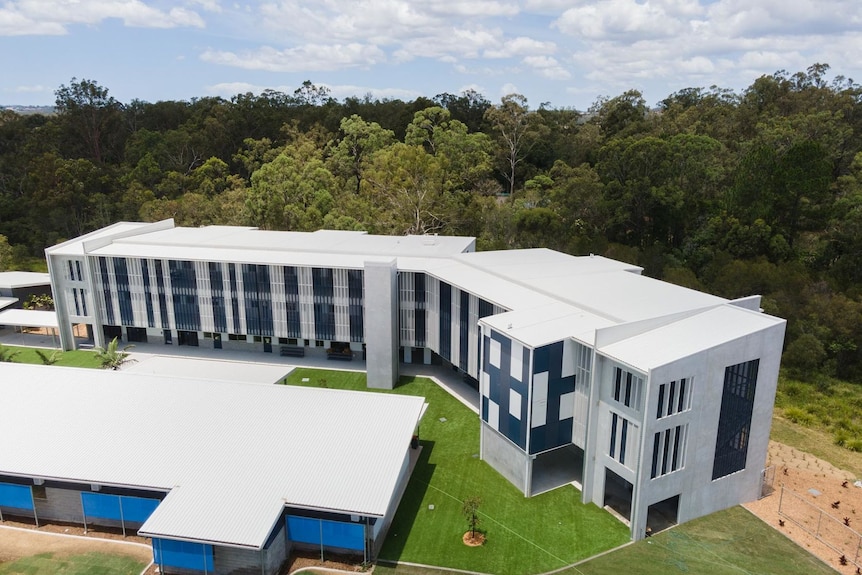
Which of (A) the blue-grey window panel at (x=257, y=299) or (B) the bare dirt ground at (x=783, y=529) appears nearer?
(B) the bare dirt ground at (x=783, y=529)

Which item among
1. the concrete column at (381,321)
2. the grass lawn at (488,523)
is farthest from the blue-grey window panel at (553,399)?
the concrete column at (381,321)

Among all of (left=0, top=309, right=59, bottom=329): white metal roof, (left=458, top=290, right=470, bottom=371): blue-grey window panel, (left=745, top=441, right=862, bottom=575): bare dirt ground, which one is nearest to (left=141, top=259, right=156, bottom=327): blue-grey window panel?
(left=0, top=309, right=59, bottom=329): white metal roof

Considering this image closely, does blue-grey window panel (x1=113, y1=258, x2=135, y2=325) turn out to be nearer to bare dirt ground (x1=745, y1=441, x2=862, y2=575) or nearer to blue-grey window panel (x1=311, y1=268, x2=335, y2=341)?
blue-grey window panel (x1=311, y1=268, x2=335, y2=341)

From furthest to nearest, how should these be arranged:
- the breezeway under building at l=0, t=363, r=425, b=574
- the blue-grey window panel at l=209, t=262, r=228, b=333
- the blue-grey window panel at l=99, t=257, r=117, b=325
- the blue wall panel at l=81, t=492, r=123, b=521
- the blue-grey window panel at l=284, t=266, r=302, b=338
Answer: the blue-grey window panel at l=99, t=257, r=117, b=325 < the blue-grey window panel at l=209, t=262, r=228, b=333 < the blue-grey window panel at l=284, t=266, r=302, b=338 < the blue wall panel at l=81, t=492, r=123, b=521 < the breezeway under building at l=0, t=363, r=425, b=574

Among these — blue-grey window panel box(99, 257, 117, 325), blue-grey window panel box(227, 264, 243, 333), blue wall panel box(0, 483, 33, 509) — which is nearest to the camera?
blue wall panel box(0, 483, 33, 509)

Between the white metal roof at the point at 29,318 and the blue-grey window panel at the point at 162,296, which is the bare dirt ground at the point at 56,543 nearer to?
the blue-grey window panel at the point at 162,296

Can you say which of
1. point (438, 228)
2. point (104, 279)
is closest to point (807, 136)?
point (438, 228)
